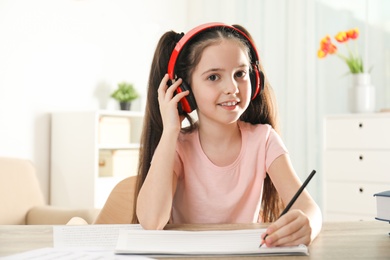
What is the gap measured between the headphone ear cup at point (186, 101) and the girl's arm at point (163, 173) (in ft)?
0.05

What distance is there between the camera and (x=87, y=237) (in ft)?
3.13

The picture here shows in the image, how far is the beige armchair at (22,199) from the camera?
2.77 meters

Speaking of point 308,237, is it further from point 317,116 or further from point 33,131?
point 317,116

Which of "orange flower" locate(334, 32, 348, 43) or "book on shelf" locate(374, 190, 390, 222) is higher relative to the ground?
"orange flower" locate(334, 32, 348, 43)

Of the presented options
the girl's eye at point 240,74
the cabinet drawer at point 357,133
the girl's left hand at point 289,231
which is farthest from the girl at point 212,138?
the cabinet drawer at point 357,133

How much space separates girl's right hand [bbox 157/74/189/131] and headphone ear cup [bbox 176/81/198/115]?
1 centimetres

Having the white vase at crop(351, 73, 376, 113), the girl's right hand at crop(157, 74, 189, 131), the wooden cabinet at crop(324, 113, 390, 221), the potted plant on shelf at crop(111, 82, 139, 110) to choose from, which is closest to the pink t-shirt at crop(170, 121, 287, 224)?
the girl's right hand at crop(157, 74, 189, 131)

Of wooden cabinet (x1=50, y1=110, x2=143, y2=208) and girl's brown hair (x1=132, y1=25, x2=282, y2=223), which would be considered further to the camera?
wooden cabinet (x1=50, y1=110, x2=143, y2=208)

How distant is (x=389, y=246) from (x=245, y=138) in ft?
1.91

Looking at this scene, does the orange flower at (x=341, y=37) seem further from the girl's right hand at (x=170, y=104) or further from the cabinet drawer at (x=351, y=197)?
the girl's right hand at (x=170, y=104)

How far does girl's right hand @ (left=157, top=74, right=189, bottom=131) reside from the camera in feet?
4.20

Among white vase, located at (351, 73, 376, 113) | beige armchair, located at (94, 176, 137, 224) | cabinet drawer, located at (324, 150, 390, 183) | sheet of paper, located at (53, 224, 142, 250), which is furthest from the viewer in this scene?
white vase, located at (351, 73, 376, 113)

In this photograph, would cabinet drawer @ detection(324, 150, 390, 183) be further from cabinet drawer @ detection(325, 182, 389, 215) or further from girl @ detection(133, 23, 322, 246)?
girl @ detection(133, 23, 322, 246)

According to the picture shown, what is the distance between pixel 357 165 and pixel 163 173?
2.41 meters
